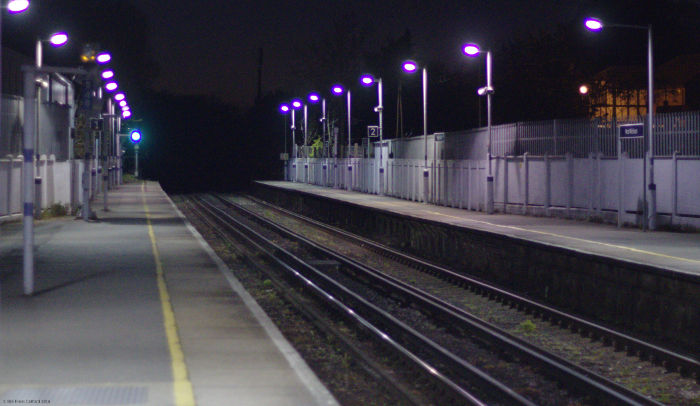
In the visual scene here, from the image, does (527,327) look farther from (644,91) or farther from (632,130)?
(644,91)

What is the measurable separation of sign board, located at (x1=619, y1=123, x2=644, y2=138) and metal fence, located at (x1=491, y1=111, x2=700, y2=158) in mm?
731

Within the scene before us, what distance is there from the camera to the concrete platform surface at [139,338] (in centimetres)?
831

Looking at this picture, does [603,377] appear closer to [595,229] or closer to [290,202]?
[595,229]

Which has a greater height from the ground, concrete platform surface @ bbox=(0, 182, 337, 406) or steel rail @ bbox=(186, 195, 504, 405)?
concrete platform surface @ bbox=(0, 182, 337, 406)

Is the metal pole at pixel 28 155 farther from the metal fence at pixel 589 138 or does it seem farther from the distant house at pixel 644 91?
the distant house at pixel 644 91

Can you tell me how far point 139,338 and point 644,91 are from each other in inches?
2940

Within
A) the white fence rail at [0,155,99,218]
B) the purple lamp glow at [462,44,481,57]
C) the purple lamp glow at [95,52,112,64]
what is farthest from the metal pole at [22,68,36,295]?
the purple lamp glow at [462,44,481,57]

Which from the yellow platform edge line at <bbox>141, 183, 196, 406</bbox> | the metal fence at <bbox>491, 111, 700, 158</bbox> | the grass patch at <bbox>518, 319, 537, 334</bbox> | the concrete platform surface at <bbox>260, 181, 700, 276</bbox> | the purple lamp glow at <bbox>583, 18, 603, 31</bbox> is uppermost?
the purple lamp glow at <bbox>583, 18, 603, 31</bbox>

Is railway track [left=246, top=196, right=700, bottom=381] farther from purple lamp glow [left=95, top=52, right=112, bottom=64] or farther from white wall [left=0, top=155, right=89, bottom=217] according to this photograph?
white wall [left=0, top=155, right=89, bottom=217]

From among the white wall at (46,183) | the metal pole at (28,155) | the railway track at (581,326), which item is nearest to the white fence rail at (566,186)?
the railway track at (581,326)

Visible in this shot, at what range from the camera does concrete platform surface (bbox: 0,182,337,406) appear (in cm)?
831

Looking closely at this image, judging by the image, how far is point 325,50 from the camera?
93000 millimetres

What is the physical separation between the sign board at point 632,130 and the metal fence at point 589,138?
73 centimetres

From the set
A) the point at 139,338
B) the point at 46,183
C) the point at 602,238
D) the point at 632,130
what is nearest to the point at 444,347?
the point at 139,338
